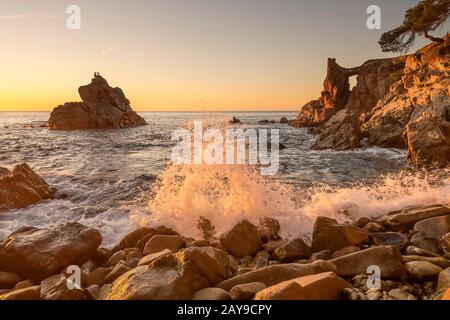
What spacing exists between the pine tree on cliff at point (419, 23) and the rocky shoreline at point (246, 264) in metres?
28.4

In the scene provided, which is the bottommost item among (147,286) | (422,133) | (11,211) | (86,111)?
(11,211)

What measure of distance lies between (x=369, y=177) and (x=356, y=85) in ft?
150

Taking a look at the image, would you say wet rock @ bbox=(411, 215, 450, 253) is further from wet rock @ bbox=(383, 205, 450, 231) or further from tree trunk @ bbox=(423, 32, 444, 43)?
tree trunk @ bbox=(423, 32, 444, 43)

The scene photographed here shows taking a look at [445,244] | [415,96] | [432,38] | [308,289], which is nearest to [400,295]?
[308,289]

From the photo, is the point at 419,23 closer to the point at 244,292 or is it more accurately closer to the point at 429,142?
the point at 429,142

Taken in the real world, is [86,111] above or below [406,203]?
above

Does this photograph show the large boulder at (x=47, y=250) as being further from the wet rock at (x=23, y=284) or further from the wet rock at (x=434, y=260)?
the wet rock at (x=434, y=260)

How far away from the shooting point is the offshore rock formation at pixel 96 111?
58531 millimetres

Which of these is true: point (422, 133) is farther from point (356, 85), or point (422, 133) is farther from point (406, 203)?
point (356, 85)

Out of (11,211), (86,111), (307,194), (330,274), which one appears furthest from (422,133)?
(86,111)

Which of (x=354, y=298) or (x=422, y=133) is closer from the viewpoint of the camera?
(x=354, y=298)

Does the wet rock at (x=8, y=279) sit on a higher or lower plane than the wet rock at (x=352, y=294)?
lower

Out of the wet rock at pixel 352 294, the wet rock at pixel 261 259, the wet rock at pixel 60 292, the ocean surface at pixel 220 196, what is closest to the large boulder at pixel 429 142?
the ocean surface at pixel 220 196

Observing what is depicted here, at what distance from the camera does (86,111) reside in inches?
2436
